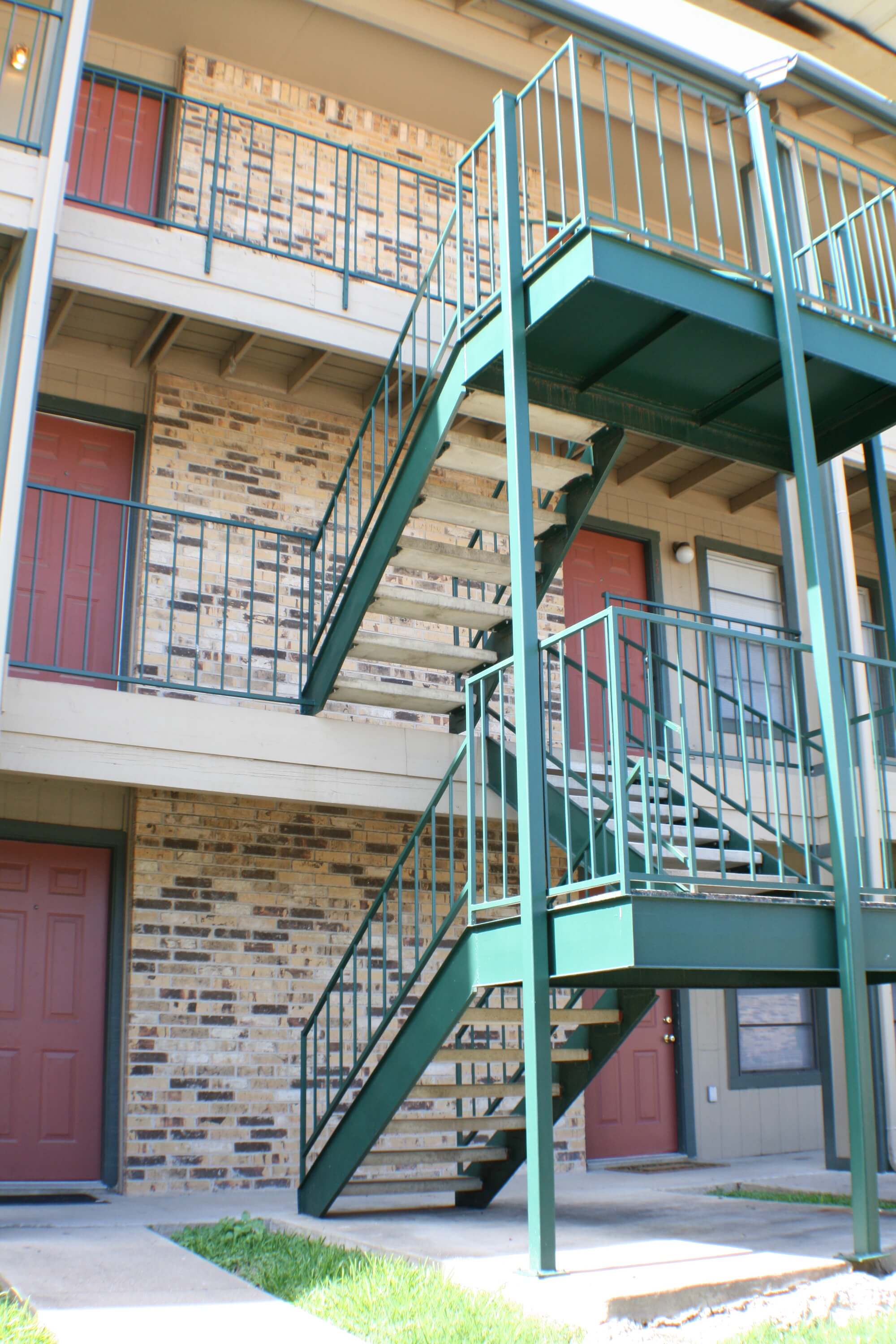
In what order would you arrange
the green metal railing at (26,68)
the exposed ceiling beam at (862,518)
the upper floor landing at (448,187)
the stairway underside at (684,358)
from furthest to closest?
the exposed ceiling beam at (862,518), the green metal railing at (26,68), the upper floor landing at (448,187), the stairway underside at (684,358)

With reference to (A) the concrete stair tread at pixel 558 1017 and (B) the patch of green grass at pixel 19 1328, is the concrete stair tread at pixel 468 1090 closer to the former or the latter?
(A) the concrete stair tread at pixel 558 1017

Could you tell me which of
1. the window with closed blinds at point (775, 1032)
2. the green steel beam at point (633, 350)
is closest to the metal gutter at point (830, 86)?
the green steel beam at point (633, 350)

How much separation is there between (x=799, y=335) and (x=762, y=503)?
5.33 meters

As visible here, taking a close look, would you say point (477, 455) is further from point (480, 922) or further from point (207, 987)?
point (207, 987)

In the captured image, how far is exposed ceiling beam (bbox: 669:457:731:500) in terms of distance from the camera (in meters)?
9.95

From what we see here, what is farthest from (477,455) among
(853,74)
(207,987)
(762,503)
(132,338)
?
(853,74)

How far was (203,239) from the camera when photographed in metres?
7.88

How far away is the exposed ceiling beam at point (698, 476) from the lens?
32.7ft

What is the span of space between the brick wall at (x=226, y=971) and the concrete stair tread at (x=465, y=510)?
259 centimetres

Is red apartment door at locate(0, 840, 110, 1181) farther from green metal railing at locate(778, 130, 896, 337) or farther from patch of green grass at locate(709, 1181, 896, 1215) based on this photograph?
green metal railing at locate(778, 130, 896, 337)

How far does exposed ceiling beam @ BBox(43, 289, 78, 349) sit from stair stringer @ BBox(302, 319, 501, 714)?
8.51 feet

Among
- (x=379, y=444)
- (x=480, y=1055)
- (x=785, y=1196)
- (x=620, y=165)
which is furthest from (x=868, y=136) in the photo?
(x=480, y=1055)

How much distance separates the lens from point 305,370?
8.52 metres

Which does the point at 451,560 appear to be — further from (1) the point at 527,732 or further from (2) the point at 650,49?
(2) the point at 650,49
